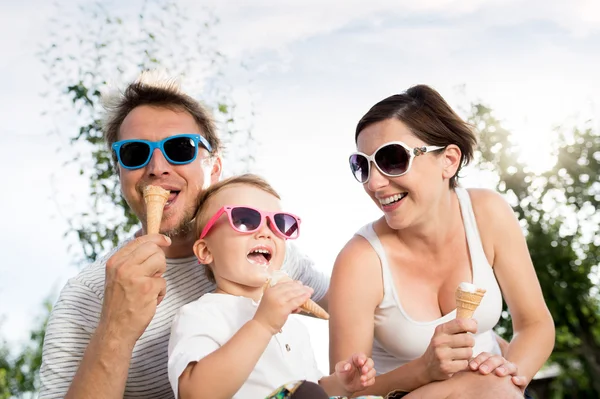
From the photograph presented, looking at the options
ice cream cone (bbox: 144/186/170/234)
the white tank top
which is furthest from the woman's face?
ice cream cone (bbox: 144/186/170/234)

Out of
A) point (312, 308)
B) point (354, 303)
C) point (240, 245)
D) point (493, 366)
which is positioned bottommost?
point (493, 366)

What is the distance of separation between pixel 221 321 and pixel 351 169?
122 cm

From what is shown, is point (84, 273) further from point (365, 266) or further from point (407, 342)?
point (407, 342)

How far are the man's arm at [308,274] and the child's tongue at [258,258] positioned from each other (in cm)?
96

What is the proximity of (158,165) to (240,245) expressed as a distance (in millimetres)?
673

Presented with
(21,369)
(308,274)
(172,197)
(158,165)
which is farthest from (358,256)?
(21,369)

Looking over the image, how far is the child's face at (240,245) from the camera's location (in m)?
2.85

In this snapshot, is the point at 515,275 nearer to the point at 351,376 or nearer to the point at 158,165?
the point at 351,376

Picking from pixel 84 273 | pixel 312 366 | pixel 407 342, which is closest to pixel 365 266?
pixel 407 342

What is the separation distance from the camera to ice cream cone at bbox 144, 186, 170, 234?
110 inches

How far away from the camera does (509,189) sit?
33.1ft

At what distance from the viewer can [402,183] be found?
11.0 ft

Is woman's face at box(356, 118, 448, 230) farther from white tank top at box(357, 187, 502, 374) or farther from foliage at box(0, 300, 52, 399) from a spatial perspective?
foliage at box(0, 300, 52, 399)

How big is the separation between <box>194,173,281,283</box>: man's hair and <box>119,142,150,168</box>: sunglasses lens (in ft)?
1.22
